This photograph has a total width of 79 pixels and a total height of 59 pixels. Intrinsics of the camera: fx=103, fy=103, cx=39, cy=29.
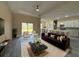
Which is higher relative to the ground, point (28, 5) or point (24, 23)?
point (28, 5)

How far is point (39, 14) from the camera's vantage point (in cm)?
425

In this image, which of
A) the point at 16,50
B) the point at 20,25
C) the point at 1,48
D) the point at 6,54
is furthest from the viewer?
the point at 20,25

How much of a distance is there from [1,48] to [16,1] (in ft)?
4.99

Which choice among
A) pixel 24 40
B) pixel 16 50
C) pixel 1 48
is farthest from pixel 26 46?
pixel 1 48

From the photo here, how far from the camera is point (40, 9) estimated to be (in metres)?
3.99

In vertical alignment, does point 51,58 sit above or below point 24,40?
below

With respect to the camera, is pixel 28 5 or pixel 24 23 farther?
pixel 24 23

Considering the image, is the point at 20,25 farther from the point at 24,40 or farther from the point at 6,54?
the point at 6,54

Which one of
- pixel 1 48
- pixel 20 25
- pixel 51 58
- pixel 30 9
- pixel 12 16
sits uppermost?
pixel 30 9

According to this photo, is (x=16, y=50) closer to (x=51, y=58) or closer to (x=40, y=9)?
(x=51, y=58)

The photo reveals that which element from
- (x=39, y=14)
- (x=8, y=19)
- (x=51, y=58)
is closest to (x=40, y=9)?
(x=39, y=14)

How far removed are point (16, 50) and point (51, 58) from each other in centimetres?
125

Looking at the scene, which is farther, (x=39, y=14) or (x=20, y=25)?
(x=39, y=14)

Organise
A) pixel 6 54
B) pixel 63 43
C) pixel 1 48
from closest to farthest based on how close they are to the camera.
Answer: pixel 1 48 → pixel 6 54 → pixel 63 43
